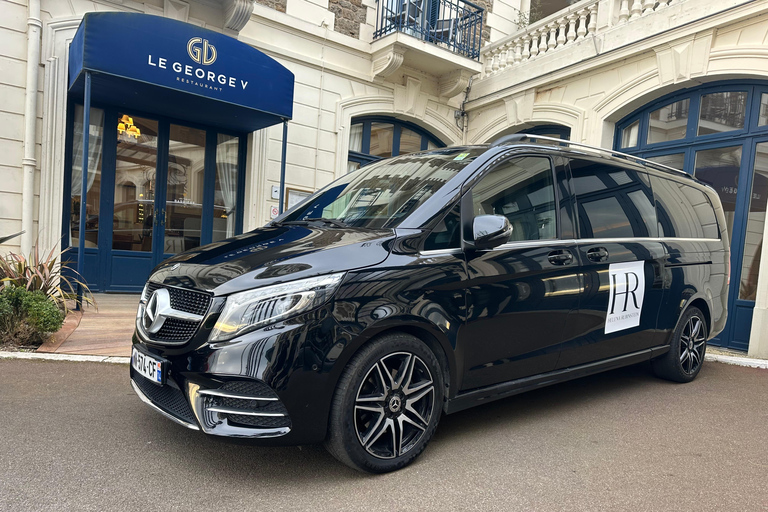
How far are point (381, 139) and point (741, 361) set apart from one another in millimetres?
7261

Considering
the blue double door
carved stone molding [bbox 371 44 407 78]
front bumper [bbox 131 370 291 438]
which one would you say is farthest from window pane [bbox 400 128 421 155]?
front bumper [bbox 131 370 291 438]

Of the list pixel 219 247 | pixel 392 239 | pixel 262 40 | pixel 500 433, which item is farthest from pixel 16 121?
pixel 500 433

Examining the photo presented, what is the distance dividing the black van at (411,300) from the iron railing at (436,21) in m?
6.58

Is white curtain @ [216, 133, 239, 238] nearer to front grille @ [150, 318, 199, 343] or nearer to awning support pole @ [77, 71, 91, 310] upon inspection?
awning support pole @ [77, 71, 91, 310]

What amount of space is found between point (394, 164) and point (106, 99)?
221 inches

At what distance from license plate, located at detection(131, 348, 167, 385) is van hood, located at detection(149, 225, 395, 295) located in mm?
392

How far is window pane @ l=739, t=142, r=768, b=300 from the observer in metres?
6.42

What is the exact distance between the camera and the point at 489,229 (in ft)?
9.32

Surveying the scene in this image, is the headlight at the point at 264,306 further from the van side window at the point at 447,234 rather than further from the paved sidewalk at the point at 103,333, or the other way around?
the paved sidewalk at the point at 103,333

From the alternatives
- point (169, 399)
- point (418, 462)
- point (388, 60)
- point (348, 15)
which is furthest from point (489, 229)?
point (348, 15)

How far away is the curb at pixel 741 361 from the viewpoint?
5.62 meters

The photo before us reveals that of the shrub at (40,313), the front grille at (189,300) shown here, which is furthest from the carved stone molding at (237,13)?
the front grille at (189,300)

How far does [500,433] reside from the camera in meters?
3.27

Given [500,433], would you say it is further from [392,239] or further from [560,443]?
[392,239]
